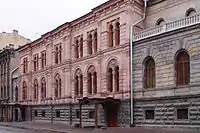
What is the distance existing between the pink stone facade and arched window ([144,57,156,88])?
5.50ft

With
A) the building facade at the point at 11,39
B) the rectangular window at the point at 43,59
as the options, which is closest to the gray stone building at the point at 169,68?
the rectangular window at the point at 43,59

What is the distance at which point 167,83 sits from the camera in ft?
86.1

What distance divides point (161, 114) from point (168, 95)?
1533mm

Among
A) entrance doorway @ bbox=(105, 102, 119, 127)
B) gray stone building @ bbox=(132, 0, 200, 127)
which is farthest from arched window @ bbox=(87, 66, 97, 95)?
gray stone building @ bbox=(132, 0, 200, 127)

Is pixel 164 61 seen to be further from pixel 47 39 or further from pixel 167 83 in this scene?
pixel 47 39

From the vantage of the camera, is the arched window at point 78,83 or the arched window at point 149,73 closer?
the arched window at point 149,73

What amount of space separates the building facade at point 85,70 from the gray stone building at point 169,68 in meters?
1.36

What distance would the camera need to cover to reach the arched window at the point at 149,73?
2797 centimetres

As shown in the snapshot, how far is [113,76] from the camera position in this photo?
31438 millimetres

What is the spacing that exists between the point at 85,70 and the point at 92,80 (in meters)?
1.55

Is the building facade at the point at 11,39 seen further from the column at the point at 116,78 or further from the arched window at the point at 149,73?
the arched window at the point at 149,73

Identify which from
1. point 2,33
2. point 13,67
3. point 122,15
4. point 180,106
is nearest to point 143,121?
point 180,106

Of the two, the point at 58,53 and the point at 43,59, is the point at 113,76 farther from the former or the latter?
the point at 43,59

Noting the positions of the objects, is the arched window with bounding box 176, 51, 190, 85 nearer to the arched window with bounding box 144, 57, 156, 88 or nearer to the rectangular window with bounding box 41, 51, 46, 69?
the arched window with bounding box 144, 57, 156, 88
